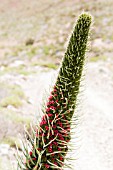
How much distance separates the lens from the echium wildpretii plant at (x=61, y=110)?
12.7 feet

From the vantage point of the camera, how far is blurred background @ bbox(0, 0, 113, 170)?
10.0 m

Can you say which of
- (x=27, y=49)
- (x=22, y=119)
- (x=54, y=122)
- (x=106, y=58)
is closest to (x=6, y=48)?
(x=27, y=49)

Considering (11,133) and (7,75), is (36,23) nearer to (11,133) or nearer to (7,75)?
(7,75)

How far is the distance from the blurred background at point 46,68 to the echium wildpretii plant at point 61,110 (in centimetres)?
33

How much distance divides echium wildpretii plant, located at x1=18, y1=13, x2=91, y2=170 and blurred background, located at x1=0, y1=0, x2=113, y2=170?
0.33 m

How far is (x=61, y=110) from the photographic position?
12.9 ft

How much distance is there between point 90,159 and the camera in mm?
9750

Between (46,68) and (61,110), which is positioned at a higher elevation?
(46,68)

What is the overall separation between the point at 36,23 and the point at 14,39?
448cm

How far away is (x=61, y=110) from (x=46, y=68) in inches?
759

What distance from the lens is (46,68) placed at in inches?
912

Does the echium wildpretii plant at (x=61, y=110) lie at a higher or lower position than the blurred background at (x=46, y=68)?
lower

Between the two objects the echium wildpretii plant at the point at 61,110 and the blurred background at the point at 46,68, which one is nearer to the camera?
the echium wildpretii plant at the point at 61,110

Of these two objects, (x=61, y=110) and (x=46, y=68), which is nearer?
(x=61, y=110)
